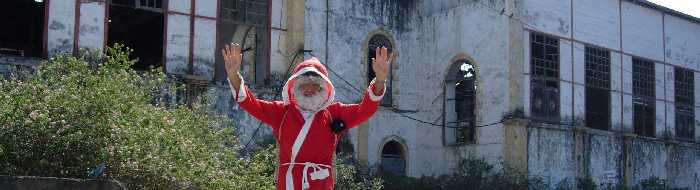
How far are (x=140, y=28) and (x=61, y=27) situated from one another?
110 inches

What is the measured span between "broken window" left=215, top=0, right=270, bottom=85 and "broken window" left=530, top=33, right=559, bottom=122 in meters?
6.52

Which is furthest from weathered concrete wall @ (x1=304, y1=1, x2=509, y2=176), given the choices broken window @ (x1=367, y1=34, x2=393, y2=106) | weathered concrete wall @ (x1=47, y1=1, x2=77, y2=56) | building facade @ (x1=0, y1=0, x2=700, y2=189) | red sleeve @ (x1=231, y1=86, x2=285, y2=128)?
red sleeve @ (x1=231, y1=86, x2=285, y2=128)

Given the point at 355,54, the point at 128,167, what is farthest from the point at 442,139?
the point at 128,167

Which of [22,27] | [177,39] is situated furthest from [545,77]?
[22,27]

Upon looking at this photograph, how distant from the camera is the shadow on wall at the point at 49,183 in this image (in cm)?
688

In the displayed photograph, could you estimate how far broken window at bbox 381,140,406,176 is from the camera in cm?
2127

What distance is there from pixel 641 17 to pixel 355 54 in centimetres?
879

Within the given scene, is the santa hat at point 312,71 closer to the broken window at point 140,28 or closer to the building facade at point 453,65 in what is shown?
the building facade at point 453,65

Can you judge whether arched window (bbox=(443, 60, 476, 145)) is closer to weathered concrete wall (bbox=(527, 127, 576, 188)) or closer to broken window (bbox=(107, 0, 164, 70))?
weathered concrete wall (bbox=(527, 127, 576, 188))

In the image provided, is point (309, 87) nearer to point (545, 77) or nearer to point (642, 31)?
point (545, 77)

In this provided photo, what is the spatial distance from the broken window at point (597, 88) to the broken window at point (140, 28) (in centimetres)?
1106

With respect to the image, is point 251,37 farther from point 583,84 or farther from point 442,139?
point 583,84

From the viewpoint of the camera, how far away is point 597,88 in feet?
73.5

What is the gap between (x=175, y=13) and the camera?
17.8 m
